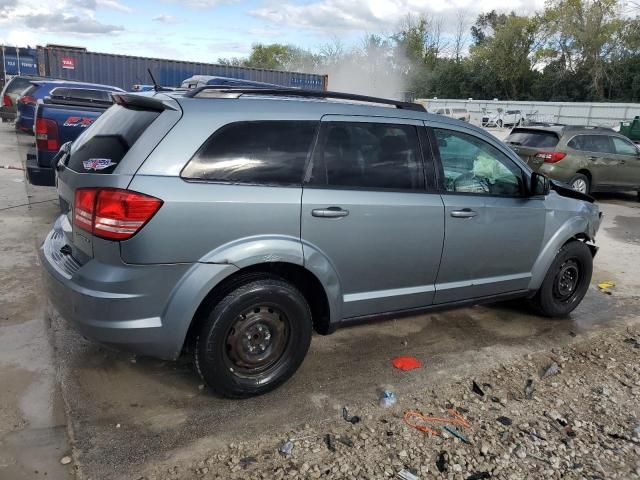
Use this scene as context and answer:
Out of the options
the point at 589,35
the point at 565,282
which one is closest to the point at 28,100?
the point at 565,282

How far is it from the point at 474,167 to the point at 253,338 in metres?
2.13

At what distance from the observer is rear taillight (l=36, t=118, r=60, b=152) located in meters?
6.73

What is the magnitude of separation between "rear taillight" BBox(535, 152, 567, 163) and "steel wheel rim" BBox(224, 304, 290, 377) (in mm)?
9088

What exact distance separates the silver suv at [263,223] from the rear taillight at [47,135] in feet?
12.3

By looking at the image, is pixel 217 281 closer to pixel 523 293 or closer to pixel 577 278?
pixel 523 293

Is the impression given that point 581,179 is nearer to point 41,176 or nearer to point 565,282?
point 565,282

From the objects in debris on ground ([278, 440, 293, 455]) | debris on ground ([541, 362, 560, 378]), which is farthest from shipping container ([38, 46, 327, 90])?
debris on ground ([278, 440, 293, 455])

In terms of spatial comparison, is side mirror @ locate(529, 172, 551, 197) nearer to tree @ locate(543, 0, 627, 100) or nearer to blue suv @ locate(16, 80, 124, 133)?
blue suv @ locate(16, 80, 124, 133)

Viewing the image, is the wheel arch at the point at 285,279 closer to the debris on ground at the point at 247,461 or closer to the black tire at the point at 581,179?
the debris on ground at the point at 247,461

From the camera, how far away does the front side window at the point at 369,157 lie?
336cm

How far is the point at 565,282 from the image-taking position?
494 centimetres

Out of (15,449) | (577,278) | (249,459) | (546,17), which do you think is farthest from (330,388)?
(546,17)

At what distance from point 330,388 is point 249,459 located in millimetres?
879

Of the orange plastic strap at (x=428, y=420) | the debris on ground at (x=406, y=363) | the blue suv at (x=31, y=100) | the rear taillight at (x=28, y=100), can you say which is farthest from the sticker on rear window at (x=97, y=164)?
the rear taillight at (x=28, y=100)
